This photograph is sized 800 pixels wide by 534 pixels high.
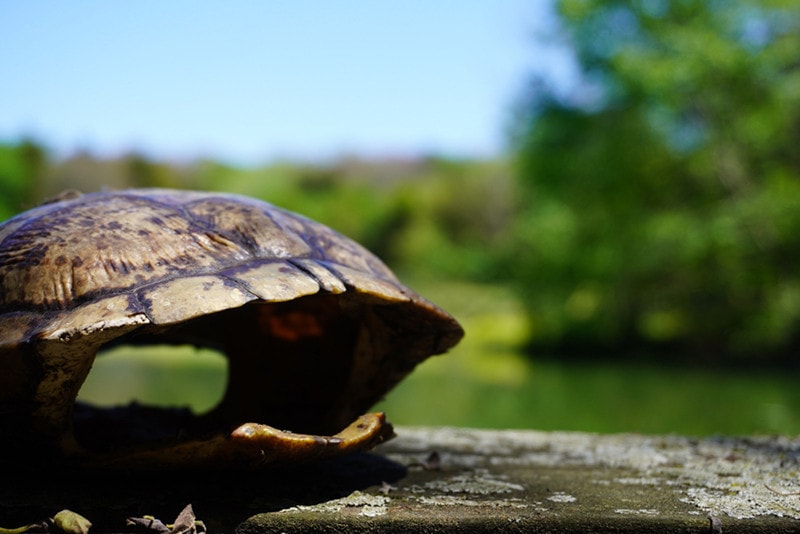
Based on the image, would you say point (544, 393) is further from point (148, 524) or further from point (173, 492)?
point (148, 524)

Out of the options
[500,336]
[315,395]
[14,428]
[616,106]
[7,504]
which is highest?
[616,106]

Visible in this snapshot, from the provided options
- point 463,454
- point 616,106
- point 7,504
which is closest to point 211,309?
point 7,504

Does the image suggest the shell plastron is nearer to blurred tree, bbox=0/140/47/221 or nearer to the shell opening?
the shell opening

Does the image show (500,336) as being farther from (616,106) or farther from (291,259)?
(291,259)

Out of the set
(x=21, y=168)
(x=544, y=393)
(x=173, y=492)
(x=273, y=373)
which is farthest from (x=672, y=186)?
(x=21, y=168)

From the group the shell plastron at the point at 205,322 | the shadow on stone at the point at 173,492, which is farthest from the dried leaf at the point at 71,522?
the shell plastron at the point at 205,322

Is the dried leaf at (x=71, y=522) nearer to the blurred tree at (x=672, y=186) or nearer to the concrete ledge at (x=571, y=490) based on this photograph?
the concrete ledge at (x=571, y=490)

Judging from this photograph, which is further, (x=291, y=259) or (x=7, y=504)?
(x=291, y=259)
